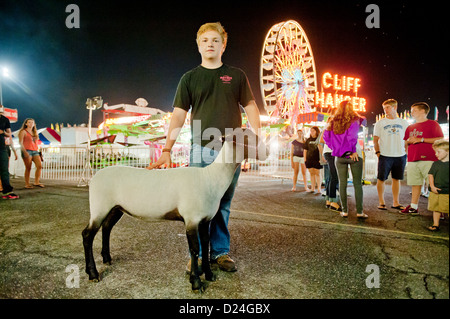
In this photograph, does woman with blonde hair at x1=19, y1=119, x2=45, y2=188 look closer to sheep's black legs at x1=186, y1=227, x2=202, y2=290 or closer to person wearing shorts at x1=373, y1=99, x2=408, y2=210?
sheep's black legs at x1=186, y1=227, x2=202, y2=290

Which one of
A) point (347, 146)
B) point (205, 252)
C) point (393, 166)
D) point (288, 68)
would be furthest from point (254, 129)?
point (288, 68)

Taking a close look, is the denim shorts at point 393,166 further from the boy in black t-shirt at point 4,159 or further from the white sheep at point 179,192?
the boy in black t-shirt at point 4,159

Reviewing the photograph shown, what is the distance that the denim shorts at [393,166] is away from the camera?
13.9ft

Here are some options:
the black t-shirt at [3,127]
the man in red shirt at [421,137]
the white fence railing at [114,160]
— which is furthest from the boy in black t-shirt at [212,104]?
the white fence railing at [114,160]

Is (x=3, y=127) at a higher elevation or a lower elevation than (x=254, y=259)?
higher

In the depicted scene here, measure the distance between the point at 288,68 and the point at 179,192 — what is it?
63.2ft

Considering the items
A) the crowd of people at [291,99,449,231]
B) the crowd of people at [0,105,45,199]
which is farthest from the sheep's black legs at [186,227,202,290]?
the crowd of people at [0,105,45,199]

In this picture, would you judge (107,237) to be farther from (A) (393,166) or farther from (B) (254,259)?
(A) (393,166)

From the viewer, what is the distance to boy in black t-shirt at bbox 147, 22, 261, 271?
2074 mm

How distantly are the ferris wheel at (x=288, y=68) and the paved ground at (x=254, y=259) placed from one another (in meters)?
16.1

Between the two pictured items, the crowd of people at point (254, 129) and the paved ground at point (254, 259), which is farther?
the paved ground at point (254, 259)

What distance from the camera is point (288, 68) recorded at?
18.7m

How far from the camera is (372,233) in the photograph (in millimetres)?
2906
